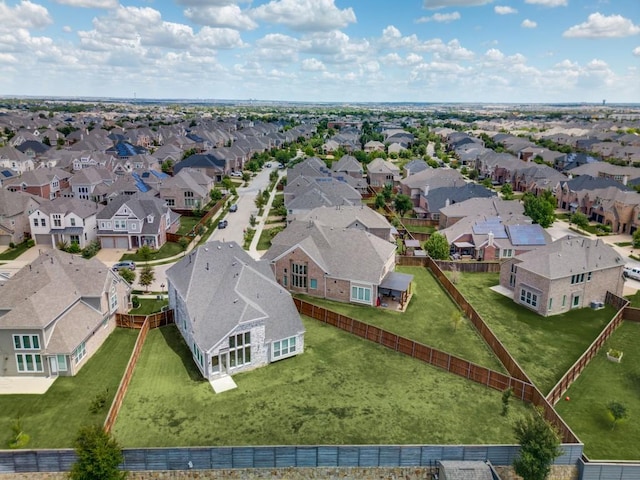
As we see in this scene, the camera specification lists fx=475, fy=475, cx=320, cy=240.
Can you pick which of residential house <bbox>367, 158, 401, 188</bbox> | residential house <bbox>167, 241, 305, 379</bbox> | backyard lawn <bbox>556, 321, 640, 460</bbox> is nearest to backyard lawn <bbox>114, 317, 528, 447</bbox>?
residential house <bbox>167, 241, 305, 379</bbox>

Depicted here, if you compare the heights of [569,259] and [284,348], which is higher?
[569,259]

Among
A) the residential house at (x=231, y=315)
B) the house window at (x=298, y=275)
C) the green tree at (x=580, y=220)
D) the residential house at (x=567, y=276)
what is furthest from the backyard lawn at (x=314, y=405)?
the green tree at (x=580, y=220)

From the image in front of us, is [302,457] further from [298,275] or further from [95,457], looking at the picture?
[298,275]

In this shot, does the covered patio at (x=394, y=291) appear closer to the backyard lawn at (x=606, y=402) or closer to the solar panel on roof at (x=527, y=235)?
the backyard lawn at (x=606, y=402)

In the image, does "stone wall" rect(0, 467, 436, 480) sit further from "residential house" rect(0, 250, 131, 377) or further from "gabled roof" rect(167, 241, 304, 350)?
"residential house" rect(0, 250, 131, 377)

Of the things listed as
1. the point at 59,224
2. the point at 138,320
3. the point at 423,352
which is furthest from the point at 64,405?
the point at 59,224

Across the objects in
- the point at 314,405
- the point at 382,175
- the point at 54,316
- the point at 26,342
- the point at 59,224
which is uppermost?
the point at 382,175

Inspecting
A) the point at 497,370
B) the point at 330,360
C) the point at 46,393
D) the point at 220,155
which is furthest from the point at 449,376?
the point at 220,155

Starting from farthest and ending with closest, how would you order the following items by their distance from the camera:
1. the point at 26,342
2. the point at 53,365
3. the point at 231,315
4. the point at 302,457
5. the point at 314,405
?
the point at 231,315
the point at 53,365
the point at 26,342
the point at 314,405
the point at 302,457
